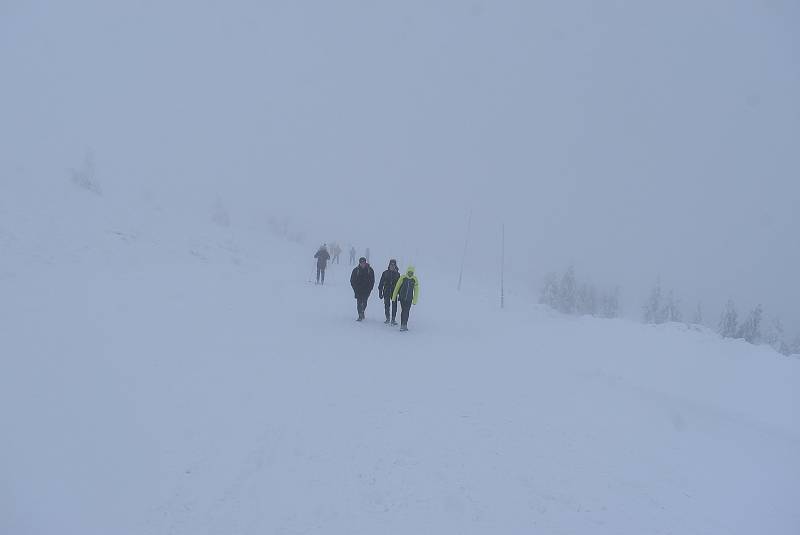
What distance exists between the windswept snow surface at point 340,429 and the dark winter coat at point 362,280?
141 cm

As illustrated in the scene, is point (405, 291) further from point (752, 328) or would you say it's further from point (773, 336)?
point (773, 336)

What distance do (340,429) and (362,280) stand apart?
8382 mm

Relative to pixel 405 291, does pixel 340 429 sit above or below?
below

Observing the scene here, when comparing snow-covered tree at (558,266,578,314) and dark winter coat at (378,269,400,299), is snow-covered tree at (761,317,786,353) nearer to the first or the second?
snow-covered tree at (558,266,578,314)

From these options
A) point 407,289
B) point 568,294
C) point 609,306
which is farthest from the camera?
point 609,306

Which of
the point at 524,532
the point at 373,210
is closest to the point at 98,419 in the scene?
the point at 524,532

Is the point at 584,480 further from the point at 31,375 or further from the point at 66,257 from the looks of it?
the point at 66,257

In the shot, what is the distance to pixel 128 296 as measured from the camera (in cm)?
1271

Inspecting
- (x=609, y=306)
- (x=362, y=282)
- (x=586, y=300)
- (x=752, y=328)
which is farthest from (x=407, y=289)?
(x=609, y=306)

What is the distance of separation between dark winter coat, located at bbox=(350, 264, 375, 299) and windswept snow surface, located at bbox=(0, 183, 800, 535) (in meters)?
1.41

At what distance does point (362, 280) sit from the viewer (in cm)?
1502

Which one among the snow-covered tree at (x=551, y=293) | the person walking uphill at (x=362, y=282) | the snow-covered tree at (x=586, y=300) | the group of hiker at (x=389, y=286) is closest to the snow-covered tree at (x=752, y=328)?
the snow-covered tree at (x=586, y=300)

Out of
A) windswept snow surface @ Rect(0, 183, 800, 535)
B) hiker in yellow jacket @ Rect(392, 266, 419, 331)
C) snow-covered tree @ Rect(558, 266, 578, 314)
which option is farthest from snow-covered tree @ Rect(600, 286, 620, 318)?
hiker in yellow jacket @ Rect(392, 266, 419, 331)

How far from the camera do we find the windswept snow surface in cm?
529
